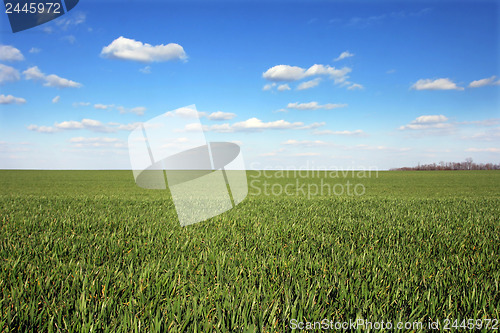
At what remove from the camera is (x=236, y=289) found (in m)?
2.49

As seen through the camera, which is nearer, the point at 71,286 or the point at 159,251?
the point at 71,286

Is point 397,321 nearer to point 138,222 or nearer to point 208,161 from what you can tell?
point 208,161

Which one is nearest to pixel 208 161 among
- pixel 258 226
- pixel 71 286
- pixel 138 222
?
pixel 258 226

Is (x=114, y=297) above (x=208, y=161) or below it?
below

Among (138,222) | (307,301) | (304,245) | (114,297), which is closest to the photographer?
(307,301)

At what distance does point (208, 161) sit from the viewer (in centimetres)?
495

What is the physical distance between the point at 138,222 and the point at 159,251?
2159 millimetres

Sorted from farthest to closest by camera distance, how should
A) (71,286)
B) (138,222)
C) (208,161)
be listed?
(138,222), (208,161), (71,286)

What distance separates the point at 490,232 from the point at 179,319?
6.02 meters

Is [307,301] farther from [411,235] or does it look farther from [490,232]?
[490,232]

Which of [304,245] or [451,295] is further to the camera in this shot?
[304,245]

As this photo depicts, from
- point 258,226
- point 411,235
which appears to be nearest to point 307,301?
point 258,226

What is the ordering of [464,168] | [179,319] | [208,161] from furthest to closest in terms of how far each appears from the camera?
1. [464,168]
2. [208,161]
3. [179,319]

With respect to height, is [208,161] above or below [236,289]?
above
